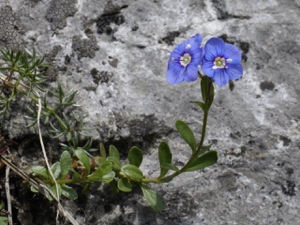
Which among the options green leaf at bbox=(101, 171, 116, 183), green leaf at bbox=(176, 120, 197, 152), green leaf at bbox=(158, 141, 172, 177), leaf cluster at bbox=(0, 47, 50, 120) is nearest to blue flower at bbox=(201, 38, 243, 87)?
green leaf at bbox=(176, 120, 197, 152)

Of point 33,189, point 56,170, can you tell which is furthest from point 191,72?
point 33,189

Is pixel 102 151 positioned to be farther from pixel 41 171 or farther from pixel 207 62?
pixel 207 62

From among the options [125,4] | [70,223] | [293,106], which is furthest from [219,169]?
[125,4]

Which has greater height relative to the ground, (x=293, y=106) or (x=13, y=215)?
(x=293, y=106)

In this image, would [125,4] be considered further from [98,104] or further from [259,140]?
[259,140]

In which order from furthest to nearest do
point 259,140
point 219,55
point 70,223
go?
point 259,140 < point 70,223 < point 219,55

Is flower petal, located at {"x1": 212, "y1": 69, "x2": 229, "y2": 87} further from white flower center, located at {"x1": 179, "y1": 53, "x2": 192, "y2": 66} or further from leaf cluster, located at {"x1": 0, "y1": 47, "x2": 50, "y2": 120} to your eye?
leaf cluster, located at {"x1": 0, "y1": 47, "x2": 50, "y2": 120}
